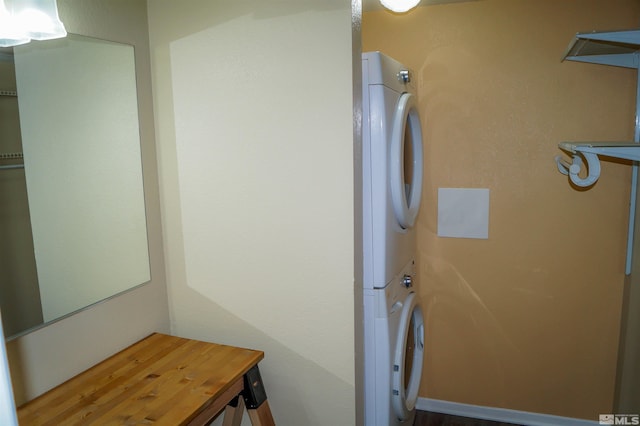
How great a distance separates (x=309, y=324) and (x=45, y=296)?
882mm

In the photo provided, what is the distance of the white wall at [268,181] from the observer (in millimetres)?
1525

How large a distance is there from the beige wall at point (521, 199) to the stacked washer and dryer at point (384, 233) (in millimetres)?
569

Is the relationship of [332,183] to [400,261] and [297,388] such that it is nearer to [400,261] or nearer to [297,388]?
[400,261]

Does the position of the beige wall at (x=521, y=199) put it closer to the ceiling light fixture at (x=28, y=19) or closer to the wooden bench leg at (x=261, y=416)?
the wooden bench leg at (x=261, y=416)

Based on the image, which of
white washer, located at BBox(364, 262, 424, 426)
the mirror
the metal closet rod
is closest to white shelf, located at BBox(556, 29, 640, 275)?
white washer, located at BBox(364, 262, 424, 426)

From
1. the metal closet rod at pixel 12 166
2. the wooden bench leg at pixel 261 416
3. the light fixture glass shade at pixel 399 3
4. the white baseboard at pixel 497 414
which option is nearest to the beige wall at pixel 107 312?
the metal closet rod at pixel 12 166

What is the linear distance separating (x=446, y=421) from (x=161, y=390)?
184cm

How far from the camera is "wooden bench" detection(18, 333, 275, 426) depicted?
1.25 metres

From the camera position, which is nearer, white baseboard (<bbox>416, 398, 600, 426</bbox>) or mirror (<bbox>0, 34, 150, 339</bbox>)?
mirror (<bbox>0, 34, 150, 339</bbox>)

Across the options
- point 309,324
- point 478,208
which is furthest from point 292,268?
point 478,208

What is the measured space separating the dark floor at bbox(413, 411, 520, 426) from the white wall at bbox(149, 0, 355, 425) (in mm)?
1138

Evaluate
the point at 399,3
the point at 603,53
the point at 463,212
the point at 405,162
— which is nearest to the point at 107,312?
the point at 405,162

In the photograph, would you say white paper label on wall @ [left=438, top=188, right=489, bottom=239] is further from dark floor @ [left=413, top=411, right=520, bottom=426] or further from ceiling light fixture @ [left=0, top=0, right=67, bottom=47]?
ceiling light fixture @ [left=0, top=0, right=67, bottom=47]

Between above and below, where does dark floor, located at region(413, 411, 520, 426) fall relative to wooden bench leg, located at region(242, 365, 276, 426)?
below
